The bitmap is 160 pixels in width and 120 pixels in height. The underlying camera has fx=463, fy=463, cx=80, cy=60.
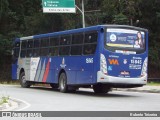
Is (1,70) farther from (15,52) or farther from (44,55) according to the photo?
(44,55)

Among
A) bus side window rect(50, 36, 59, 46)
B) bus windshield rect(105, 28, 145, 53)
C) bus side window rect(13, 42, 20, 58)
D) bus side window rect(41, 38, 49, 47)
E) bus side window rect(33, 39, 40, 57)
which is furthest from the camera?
bus side window rect(13, 42, 20, 58)

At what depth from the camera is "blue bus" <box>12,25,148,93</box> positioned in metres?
21.6

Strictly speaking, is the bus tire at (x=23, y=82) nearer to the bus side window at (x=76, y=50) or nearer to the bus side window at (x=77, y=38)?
the bus side window at (x=76, y=50)

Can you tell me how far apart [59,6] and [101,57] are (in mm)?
14151

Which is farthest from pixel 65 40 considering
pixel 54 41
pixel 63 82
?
pixel 63 82

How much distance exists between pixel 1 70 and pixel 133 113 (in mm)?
39260

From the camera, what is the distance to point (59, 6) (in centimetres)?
3484

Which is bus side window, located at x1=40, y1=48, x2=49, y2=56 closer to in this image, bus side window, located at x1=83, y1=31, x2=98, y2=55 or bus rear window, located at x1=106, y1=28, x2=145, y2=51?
bus side window, located at x1=83, y1=31, x2=98, y2=55

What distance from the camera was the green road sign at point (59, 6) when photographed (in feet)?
114

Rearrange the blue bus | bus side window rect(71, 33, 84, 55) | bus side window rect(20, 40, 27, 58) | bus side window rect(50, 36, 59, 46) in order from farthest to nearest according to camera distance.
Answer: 1. bus side window rect(20, 40, 27, 58)
2. bus side window rect(50, 36, 59, 46)
3. bus side window rect(71, 33, 84, 55)
4. the blue bus

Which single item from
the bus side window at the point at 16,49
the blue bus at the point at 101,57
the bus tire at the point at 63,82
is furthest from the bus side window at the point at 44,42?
the bus side window at the point at 16,49

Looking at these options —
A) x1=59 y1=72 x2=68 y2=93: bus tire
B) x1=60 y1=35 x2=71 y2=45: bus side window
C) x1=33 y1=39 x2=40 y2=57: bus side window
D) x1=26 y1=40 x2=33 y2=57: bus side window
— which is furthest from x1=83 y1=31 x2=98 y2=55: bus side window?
x1=26 y1=40 x2=33 y2=57: bus side window

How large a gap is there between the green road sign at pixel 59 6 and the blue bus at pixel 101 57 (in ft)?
28.5

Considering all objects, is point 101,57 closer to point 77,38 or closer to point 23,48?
point 77,38
